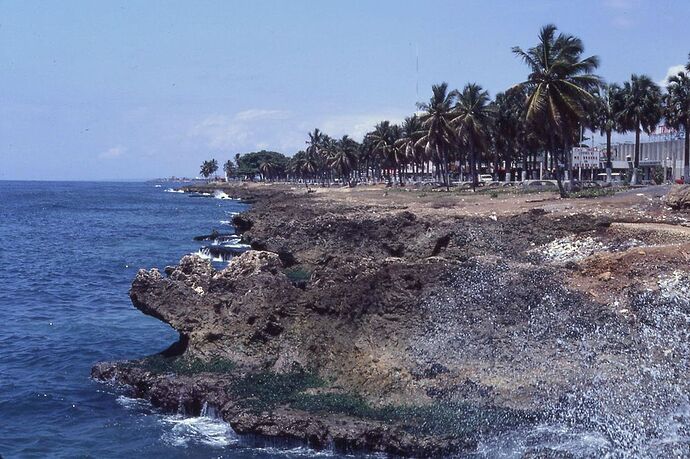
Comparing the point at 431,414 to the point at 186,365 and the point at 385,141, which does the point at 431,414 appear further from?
the point at 385,141

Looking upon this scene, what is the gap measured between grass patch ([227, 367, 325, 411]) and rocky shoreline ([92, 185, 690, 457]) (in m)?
0.05

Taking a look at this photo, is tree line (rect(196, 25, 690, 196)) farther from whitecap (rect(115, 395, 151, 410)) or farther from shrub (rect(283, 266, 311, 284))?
whitecap (rect(115, 395, 151, 410))

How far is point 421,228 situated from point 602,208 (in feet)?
31.3

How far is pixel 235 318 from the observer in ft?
66.1

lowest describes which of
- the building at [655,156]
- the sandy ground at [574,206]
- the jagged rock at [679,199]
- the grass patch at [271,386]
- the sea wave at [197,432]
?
the sea wave at [197,432]

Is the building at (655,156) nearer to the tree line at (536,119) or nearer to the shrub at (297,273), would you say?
the tree line at (536,119)

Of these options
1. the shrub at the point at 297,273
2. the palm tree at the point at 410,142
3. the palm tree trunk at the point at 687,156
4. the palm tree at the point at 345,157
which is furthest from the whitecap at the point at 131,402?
the palm tree at the point at 345,157

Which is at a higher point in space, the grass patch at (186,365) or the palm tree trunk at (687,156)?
the palm tree trunk at (687,156)

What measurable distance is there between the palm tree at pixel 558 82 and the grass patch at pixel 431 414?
110 feet

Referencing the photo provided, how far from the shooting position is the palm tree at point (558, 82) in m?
46.1

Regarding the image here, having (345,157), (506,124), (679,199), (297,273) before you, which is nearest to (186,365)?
(297,273)

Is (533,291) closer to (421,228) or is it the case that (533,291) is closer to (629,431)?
(629,431)

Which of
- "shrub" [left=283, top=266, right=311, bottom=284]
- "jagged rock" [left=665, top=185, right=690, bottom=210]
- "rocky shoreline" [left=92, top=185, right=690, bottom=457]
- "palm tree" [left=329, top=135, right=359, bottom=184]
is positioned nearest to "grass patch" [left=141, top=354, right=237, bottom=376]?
"rocky shoreline" [left=92, top=185, right=690, bottom=457]

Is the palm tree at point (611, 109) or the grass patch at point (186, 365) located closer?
the grass patch at point (186, 365)
